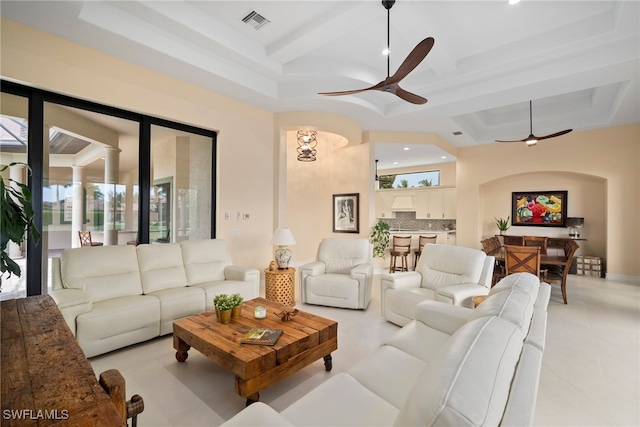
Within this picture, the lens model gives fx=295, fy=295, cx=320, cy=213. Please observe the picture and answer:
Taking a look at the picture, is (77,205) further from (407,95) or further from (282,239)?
(407,95)

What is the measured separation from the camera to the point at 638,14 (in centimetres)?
294

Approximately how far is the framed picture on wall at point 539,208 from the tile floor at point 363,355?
371 cm

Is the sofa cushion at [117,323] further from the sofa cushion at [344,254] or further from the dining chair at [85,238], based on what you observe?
the sofa cushion at [344,254]

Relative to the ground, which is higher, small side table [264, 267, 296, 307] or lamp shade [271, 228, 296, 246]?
lamp shade [271, 228, 296, 246]

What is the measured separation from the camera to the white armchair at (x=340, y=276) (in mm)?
3979

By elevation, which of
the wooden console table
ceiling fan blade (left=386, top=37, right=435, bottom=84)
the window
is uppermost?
ceiling fan blade (left=386, top=37, right=435, bottom=84)

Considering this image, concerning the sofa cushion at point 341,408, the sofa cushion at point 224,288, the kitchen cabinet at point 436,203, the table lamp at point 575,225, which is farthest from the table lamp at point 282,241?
the table lamp at point 575,225

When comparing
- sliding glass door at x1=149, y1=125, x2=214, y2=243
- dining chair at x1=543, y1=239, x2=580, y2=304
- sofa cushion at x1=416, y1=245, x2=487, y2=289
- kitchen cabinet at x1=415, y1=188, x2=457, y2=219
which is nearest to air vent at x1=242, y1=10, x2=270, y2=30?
sliding glass door at x1=149, y1=125, x2=214, y2=243

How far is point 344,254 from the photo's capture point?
180 inches

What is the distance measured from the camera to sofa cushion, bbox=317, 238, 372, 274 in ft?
14.7

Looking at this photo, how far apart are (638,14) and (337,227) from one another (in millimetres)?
5394

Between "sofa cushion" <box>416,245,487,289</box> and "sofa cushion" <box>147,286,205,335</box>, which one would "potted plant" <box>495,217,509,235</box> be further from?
"sofa cushion" <box>147,286,205,335</box>

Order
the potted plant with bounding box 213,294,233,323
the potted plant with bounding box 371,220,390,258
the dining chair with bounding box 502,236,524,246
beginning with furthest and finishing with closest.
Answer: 1. the dining chair with bounding box 502,236,524,246
2. the potted plant with bounding box 371,220,390,258
3. the potted plant with bounding box 213,294,233,323

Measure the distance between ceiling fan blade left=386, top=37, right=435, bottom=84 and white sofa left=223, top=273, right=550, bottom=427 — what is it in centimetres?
190
